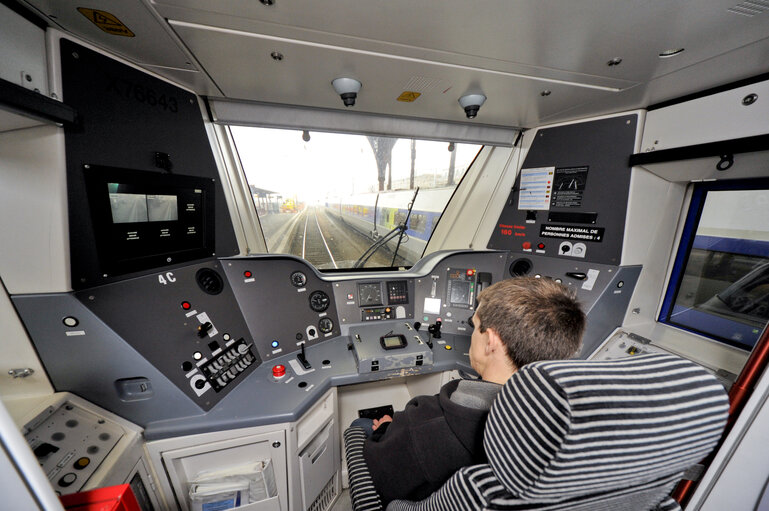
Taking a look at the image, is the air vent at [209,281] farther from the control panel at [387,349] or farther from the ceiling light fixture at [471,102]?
the ceiling light fixture at [471,102]

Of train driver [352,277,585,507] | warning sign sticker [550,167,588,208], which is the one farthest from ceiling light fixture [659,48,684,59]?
train driver [352,277,585,507]

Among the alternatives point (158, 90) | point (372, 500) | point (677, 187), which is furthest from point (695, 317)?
point (158, 90)

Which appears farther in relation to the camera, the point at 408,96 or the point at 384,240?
the point at 384,240

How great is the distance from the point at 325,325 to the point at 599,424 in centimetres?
177

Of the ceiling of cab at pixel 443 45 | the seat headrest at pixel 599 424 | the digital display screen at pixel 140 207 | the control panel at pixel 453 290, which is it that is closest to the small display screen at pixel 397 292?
the control panel at pixel 453 290

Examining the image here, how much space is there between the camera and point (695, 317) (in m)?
1.88

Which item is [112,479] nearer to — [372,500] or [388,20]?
[372,500]

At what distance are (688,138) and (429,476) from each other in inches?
93.5

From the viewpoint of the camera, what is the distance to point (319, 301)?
6.44ft

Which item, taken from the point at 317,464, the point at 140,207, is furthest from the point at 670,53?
the point at 317,464

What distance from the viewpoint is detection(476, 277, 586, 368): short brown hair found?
2.82 feet

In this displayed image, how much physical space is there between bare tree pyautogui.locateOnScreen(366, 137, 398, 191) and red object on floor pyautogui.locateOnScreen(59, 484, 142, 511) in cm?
254

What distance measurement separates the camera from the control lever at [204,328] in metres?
1.37

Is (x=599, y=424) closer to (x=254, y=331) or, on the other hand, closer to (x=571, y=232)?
(x=254, y=331)
